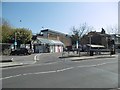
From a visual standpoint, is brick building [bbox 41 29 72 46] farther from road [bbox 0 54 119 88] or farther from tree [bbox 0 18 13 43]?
road [bbox 0 54 119 88]

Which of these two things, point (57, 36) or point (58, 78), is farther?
point (57, 36)

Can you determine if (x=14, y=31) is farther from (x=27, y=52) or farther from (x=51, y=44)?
(x=27, y=52)

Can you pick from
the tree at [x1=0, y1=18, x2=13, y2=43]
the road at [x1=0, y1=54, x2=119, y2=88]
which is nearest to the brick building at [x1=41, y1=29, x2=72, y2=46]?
the tree at [x1=0, y1=18, x2=13, y2=43]

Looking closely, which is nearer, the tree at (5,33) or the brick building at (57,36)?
the tree at (5,33)

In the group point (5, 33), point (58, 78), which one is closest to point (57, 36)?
point (5, 33)

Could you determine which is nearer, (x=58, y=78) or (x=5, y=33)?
(x=58, y=78)

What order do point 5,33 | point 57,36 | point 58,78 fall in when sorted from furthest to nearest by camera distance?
point 57,36, point 5,33, point 58,78

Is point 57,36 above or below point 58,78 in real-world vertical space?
above

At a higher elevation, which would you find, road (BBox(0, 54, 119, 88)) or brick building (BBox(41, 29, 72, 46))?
brick building (BBox(41, 29, 72, 46))

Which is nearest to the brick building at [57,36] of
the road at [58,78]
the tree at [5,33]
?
the tree at [5,33]

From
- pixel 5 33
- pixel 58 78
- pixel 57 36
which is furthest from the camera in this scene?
pixel 57 36

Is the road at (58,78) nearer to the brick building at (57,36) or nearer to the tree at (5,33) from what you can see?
the tree at (5,33)

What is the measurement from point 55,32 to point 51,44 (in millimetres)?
30393

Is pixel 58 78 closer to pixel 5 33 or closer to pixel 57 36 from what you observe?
pixel 5 33
